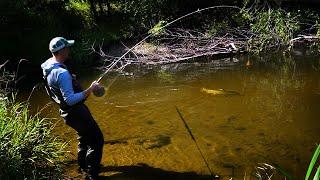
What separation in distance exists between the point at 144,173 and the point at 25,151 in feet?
5.41

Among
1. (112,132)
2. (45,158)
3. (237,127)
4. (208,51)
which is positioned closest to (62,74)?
(45,158)

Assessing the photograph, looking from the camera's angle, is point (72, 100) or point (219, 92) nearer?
point (72, 100)

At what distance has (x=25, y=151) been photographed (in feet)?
17.9

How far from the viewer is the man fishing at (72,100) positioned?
5.39m

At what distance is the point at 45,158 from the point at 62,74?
42.0 inches

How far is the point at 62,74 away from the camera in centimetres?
536

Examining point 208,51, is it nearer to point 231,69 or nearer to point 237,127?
point 231,69

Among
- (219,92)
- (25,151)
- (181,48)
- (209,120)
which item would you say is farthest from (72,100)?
(181,48)

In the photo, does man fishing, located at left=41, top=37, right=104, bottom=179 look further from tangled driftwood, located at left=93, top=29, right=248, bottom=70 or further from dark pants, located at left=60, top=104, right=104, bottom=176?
tangled driftwood, located at left=93, top=29, right=248, bottom=70

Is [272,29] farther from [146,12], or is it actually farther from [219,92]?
[146,12]

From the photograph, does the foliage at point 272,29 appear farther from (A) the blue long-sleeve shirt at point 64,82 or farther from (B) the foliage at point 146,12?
(A) the blue long-sleeve shirt at point 64,82

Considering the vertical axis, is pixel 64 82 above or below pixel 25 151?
above

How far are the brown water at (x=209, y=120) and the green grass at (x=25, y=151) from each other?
3.02 ft

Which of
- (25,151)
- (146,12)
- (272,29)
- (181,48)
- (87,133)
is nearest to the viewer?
(25,151)
